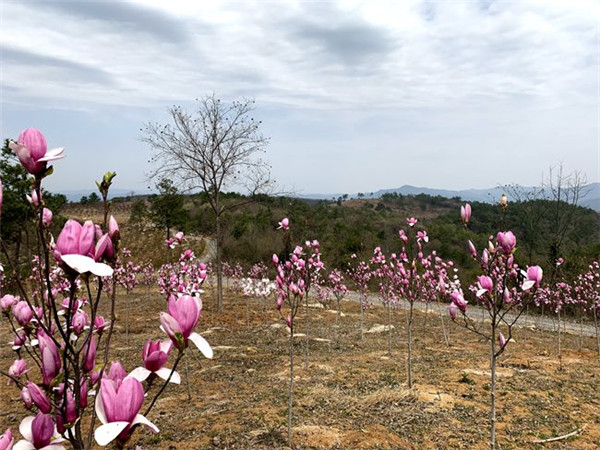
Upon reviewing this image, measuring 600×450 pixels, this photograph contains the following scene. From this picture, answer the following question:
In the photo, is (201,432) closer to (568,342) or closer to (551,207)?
(551,207)

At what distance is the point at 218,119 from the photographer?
1461 centimetres

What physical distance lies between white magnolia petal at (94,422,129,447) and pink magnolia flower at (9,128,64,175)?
747 mm

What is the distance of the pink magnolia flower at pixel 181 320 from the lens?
118 centimetres

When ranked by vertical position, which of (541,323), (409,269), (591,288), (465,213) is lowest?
(541,323)

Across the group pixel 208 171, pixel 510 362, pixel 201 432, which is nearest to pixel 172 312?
pixel 201 432

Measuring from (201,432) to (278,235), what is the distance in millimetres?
31001

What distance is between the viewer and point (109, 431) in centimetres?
99

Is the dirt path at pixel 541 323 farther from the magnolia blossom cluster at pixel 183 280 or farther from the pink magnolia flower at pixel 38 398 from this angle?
the pink magnolia flower at pixel 38 398

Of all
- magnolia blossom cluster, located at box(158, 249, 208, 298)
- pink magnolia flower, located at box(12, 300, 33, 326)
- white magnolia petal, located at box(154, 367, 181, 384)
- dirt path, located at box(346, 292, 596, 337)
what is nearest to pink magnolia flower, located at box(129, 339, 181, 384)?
white magnolia petal, located at box(154, 367, 181, 384)

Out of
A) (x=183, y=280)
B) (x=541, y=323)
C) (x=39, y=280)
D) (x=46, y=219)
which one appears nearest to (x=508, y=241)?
(x=46, y=219)

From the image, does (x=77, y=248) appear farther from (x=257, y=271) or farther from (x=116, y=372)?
(x=257, y=271)

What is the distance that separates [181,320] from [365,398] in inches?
215

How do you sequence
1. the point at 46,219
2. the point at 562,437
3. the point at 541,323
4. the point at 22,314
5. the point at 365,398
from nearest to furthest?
the point at 46,219
the point at 22,314
the point at 562,437
the point at 365,398
the point at 541,323

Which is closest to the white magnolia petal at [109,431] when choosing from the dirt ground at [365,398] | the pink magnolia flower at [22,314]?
the pink magnolia flower at [22,314]
